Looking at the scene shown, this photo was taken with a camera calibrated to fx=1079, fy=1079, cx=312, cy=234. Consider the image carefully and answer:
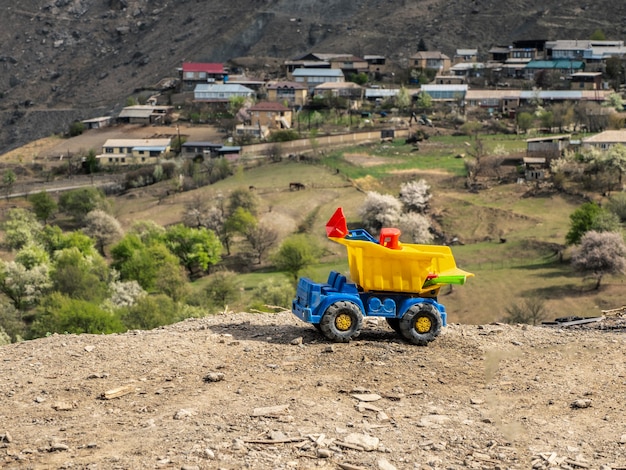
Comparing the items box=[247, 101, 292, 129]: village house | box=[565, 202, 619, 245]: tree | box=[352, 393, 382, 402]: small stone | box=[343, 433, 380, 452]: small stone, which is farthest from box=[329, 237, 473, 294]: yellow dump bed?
box=[247, 101, 292, 129]: village house

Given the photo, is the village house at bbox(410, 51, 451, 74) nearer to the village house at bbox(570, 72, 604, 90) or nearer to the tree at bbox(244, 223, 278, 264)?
the village house at bbox(570, 72, 604, 90)

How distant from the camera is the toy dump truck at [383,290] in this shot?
46.2ft

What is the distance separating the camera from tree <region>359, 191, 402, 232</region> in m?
61.9

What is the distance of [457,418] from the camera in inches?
465

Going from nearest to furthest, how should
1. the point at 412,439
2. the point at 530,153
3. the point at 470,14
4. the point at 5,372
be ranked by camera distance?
the point at 412,439, the point at 5,372, the point at 530,153, the point at 470,14

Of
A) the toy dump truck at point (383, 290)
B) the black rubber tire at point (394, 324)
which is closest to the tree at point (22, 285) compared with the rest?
the black rubber tire at point (394, 324)

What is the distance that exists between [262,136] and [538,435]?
8389cm

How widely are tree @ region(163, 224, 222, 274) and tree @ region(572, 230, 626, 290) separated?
66.4ft

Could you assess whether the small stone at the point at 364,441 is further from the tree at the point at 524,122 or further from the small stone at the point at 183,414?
the tree at the point at 524,122

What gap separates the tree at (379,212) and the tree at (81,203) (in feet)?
59.9

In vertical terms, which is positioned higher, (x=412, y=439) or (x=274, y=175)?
(x=412, y=439)

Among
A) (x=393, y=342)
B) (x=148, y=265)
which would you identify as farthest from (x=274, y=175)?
(x=393, y=342)

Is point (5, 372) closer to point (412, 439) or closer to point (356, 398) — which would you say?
point (356, 398)

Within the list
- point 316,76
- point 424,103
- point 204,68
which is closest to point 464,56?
point 316,76
